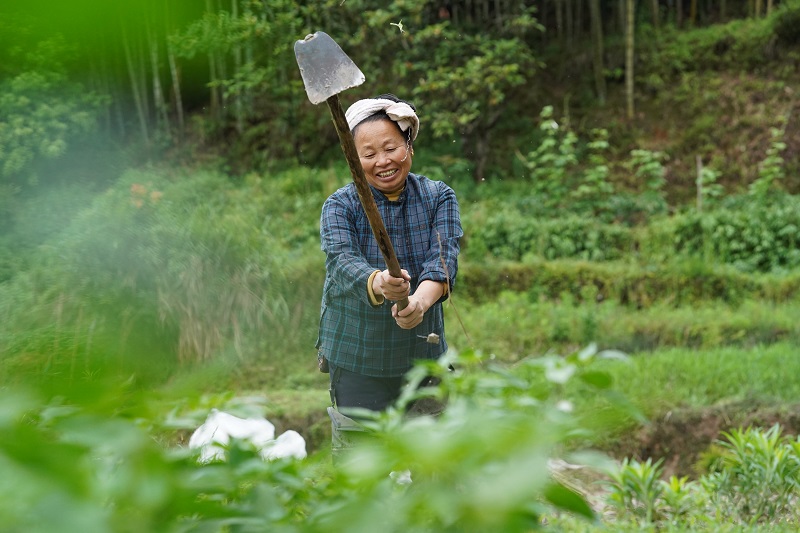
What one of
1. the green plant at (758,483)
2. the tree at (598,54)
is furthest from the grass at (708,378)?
the tree at (598,54)

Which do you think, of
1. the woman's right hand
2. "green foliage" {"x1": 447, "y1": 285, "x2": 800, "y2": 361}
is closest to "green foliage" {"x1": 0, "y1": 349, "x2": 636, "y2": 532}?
the woman's right hand

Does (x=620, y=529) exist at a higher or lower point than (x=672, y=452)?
higher

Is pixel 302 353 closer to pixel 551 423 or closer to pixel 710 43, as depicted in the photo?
pixel 551 423

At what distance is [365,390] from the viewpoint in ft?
7.34

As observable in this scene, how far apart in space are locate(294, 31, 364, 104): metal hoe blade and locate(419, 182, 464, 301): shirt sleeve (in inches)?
28.9

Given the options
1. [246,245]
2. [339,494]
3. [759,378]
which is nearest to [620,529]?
[339,494]

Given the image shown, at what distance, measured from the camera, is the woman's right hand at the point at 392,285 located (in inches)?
70.7

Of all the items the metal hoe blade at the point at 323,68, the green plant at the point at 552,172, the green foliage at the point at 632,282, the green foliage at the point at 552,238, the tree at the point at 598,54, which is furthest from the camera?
the tree at the point at 598,54

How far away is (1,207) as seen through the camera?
15.0 ft

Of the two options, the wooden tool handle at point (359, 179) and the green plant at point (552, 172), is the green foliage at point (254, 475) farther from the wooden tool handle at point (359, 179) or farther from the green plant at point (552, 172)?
the green plant at point (552, 172)

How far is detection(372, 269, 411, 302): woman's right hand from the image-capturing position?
70.7 inches

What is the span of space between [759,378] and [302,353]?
2.72 metres

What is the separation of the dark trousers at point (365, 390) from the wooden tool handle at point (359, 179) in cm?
56

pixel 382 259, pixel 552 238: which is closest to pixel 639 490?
pixel 382 259
